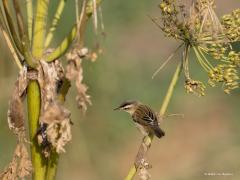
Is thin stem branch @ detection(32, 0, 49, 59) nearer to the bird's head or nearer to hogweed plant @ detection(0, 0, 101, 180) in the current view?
hogweed plant @ detection(0, 0, 101, 180)

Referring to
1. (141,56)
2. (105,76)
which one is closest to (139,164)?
(105,76)

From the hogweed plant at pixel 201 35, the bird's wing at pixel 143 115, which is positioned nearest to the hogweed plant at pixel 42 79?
the hogweed plant at pixel 201 35

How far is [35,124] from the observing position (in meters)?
3.44

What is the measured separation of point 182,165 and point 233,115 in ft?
7.75

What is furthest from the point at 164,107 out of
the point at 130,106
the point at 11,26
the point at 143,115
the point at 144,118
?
the point at 130,106

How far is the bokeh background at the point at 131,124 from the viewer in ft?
35.3

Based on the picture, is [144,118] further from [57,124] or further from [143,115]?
[57,124]

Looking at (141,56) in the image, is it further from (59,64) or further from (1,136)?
(59,64)

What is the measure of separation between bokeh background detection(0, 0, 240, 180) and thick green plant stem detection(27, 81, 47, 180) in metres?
4.48

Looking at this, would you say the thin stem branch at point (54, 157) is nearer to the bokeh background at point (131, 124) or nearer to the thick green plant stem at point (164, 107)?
the thick green plant stem at point (164, 107)

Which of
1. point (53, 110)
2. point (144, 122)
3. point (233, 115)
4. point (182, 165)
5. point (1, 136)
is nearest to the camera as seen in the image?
point (53, 110)

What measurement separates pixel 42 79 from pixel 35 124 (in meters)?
0.23

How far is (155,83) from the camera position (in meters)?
18.7

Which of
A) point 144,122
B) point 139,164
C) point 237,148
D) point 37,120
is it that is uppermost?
point 37,120
